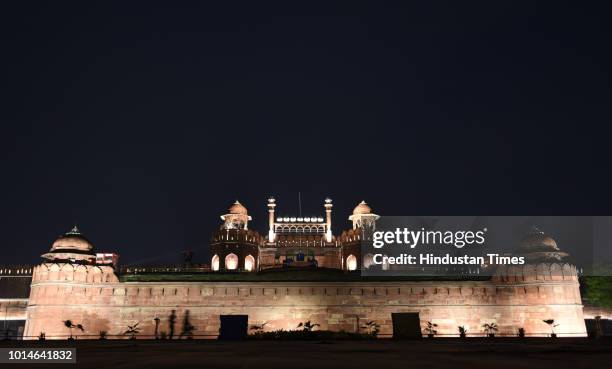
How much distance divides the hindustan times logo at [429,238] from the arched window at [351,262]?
2.66m

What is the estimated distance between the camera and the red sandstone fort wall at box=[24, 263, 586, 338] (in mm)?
38000

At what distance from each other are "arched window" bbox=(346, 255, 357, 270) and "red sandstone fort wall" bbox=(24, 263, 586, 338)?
56.0ft

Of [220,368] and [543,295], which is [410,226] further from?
[220,368]

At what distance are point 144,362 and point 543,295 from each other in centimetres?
3162

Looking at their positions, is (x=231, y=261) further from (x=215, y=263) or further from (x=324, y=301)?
(x=324, y=301)

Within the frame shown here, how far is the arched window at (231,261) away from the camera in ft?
183

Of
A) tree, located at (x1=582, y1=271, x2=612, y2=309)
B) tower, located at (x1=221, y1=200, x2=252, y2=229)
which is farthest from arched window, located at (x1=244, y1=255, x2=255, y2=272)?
tree, located at (x1=582, y1=271, x2=612, y2=309)

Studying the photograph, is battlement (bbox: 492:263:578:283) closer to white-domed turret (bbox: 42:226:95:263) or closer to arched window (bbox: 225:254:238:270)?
arched window (bbox: 225:254:238:270)

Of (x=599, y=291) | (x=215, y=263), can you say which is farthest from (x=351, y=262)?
(x=599, y=291)

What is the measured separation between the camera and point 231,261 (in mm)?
56062

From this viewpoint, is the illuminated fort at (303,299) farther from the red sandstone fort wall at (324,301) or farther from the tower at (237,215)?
the tower at (237,215)

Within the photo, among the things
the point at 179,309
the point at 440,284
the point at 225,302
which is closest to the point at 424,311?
the point at 440,284

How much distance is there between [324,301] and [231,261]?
63.0 ft

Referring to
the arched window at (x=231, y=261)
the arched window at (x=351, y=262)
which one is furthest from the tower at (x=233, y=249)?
the arched window at (x=351, y=262)
